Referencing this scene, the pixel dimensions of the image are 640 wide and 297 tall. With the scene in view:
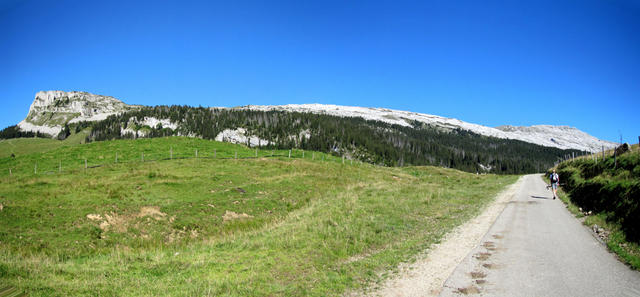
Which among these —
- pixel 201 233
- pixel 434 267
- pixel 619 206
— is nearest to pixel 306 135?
pixel 201 233

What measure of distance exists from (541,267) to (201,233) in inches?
650

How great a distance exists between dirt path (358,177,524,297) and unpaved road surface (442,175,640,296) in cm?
25

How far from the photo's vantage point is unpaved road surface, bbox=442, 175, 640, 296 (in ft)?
23.0

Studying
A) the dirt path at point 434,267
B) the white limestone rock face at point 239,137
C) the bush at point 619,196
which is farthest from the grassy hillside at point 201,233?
the white limestone rock face at point 239,137

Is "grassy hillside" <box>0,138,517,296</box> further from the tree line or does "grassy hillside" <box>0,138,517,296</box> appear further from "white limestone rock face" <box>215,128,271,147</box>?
"white limestone rock face" <box>215,128,271,147</box>

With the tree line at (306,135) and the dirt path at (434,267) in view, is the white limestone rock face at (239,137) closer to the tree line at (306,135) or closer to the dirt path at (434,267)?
the tree line at (306,135)

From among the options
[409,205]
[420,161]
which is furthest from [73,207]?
[420,161]

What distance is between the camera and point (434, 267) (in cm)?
888

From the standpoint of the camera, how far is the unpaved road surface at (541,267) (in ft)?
23.0

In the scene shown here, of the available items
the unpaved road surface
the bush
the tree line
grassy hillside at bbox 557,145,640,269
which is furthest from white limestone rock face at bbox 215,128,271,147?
the unpaved road surface

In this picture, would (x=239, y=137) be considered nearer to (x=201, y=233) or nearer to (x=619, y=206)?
(x=201, y=233)

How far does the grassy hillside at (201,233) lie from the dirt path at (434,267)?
2.05ft

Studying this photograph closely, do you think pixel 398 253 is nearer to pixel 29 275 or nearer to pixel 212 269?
pixel 212 269

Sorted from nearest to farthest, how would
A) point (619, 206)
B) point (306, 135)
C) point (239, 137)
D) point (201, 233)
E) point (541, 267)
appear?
point (541, 267)
point (619, 206)
point (201, 233)
point (239, 137)
point (306, 135)
